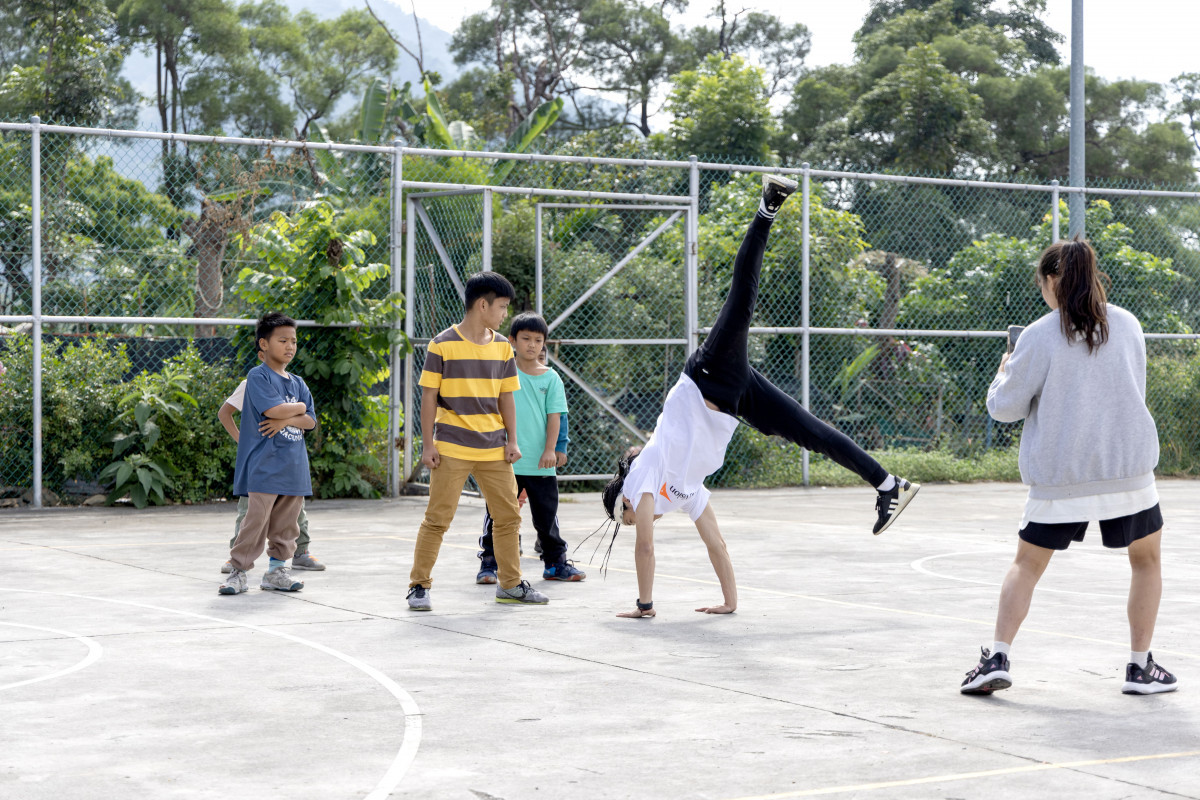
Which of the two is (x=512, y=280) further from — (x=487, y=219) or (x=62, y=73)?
(x=62, y=73)

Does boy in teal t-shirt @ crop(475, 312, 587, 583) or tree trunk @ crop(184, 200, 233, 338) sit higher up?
tree trunk @ crop(184, 200, 233, 338)

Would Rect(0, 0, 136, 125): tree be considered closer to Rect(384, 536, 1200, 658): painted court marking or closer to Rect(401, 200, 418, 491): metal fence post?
Rect(401, 200, 418, 491): metal fence post

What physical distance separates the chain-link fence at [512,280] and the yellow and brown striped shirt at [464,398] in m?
5.02

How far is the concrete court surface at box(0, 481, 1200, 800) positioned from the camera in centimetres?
397

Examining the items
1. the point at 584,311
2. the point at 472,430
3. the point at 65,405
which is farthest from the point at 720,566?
the point at 584,311

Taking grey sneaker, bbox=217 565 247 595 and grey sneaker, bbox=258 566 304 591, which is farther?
grey sneaker, bbox=258 566 304 591

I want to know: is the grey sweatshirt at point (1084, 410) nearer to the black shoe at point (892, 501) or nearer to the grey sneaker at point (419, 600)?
the black shoe at point (892, 501)

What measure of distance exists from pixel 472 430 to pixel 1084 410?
3043 mm

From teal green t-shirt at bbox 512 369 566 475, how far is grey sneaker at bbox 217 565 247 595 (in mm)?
1647

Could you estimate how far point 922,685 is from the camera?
5.20 meters

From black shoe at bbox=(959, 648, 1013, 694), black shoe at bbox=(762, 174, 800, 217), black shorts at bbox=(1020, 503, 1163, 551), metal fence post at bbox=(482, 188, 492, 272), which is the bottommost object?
black shoe at bbox=(959, 648, 1013, 694)

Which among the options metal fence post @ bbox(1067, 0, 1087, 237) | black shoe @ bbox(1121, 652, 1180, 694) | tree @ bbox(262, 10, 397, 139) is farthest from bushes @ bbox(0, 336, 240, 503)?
tree @ bbox(262, 10, 397, 139)

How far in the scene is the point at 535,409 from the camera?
8.19m

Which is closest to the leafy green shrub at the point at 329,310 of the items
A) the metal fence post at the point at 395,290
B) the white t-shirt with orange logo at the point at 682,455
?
the metal fence post at the point at 395,290
